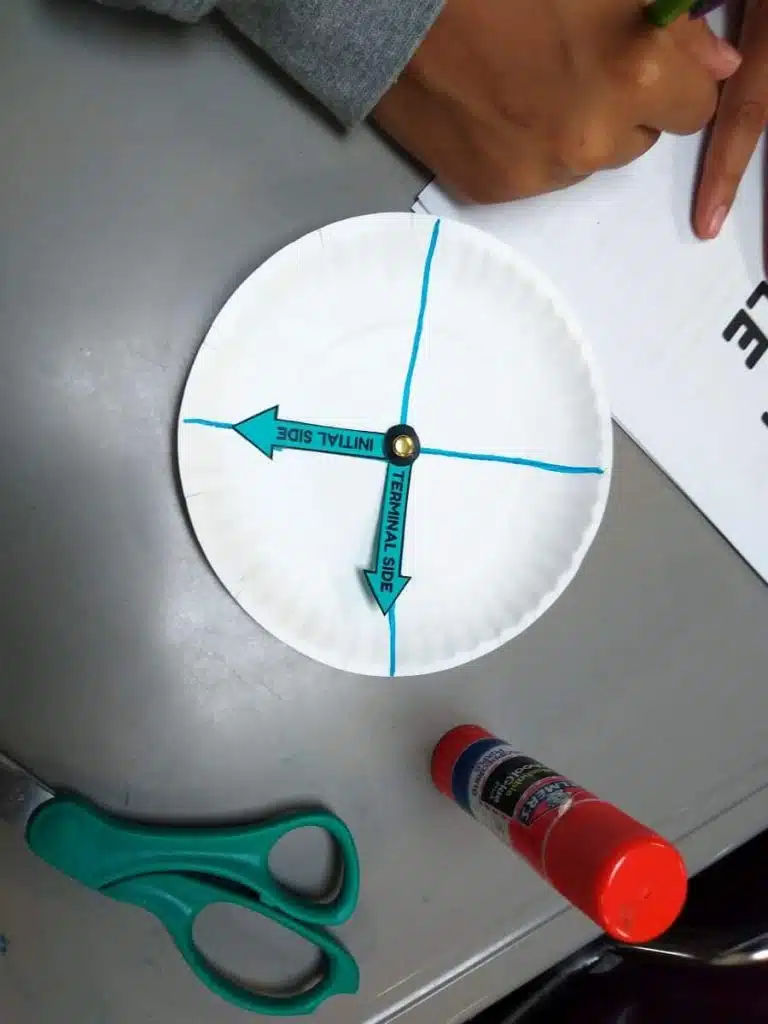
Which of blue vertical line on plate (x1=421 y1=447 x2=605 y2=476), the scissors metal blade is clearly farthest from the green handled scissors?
blue vertical line on plate (x1=421 y1=447 x2=605 y2=476)

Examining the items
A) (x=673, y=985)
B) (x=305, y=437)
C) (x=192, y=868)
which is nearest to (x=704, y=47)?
(x=305, y=437)

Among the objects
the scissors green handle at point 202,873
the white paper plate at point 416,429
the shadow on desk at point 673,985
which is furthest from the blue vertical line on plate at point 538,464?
the shadow on desk at point 673,985

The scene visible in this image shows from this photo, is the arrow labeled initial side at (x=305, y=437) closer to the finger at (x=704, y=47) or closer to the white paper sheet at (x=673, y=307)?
→ the white paper sheet at (x=673, y=307)

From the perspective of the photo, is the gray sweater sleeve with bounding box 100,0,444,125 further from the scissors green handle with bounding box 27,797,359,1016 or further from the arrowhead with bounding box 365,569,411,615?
the scissors green handle with bounding box 27,797,359,1016

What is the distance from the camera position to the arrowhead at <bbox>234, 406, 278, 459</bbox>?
1.32ft

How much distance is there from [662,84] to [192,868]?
44 cm

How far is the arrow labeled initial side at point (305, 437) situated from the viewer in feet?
1.32

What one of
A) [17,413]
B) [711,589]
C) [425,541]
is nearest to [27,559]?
[17,413]

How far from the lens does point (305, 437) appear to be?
408mm

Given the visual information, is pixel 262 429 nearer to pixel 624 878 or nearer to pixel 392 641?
pixel 392 641

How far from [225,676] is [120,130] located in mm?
269

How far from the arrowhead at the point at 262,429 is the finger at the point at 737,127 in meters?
0.26

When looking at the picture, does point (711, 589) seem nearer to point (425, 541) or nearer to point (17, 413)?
point (425, 541)

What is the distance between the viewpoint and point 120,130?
14.7 inches
